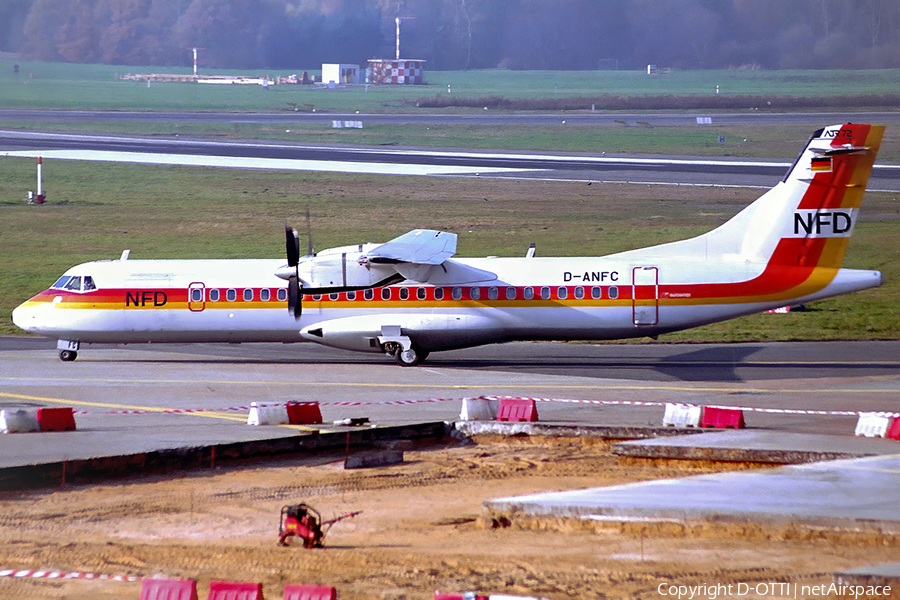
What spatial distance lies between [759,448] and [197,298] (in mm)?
17991

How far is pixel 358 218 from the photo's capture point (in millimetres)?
56781

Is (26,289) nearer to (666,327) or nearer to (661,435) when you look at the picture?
(666,327)

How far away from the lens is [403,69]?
472 ft

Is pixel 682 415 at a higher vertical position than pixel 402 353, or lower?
lower

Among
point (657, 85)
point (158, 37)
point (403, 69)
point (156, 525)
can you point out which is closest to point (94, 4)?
point (158, 37)

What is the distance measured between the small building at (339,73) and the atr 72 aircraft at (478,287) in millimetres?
118241

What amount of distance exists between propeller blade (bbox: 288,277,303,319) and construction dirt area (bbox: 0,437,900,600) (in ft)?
32.6

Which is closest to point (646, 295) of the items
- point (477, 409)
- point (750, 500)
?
point (477, 409)

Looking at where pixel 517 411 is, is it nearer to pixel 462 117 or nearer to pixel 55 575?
pixel 55 575

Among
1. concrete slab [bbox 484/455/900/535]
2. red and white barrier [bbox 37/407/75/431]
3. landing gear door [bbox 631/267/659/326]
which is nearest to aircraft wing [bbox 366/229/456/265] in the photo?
landing gear door [bbox 631/267/659/326]

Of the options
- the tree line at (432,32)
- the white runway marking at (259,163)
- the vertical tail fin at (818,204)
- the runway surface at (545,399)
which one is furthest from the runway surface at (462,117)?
the runway surface at (545,399)

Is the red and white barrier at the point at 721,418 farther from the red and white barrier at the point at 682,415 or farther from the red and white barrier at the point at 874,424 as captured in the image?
the red and white barrier at the point at 874,424

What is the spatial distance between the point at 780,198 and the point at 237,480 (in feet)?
58.2

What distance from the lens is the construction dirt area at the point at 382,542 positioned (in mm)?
11930
